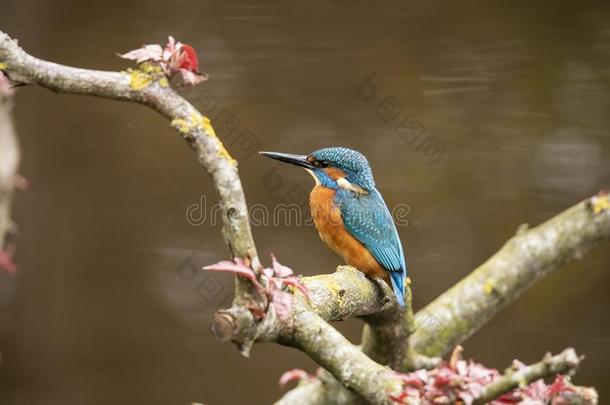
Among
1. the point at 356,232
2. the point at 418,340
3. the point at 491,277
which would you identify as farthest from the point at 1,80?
the point at 491,277

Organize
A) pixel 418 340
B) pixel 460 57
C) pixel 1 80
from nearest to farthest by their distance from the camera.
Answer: pixel 1 80 → pixel 418 340 → pixel 460 57

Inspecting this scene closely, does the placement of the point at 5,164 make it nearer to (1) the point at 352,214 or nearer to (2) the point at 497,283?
(1) the point at 352,214

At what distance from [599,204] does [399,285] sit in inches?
37.3

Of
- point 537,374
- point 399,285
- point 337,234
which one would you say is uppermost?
point 337,234

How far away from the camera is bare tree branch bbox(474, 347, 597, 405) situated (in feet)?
3.79

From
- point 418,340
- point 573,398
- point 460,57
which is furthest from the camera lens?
point 460,57

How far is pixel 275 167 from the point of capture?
10.0 ft

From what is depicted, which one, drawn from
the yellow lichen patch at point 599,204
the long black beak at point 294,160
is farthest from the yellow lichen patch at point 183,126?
the yellow lichen patch at point 599,204

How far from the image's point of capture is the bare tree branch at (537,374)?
1154mm

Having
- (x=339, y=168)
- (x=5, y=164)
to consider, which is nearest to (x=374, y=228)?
(x=339, y=168)

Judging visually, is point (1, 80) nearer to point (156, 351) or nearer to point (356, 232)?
point (356, 232)

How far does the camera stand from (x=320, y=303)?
1616mm

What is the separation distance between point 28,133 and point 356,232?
5.36 feet

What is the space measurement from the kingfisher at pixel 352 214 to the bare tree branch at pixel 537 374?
3.06 feet
